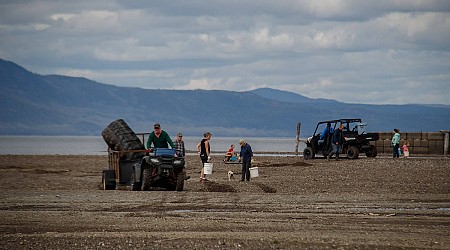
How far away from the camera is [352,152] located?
48.3 metres

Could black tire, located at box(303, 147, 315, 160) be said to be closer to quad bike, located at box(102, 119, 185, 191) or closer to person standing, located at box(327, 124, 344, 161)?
person standing, located at box(327, 124, 344, 161)

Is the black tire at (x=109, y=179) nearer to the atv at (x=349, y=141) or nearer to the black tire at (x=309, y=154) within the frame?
the atv at (x=349, y=141)

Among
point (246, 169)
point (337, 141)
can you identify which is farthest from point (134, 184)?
point (337, 141)

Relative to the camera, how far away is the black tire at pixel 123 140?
27184 mm

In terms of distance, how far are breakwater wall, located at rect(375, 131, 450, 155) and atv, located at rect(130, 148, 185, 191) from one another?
35337 mm

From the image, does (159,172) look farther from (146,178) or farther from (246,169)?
(246,169)

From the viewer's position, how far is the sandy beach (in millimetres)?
14031

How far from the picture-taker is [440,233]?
15242mm

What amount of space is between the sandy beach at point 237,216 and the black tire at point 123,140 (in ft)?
6.87

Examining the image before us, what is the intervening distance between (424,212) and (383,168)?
19.4 meters

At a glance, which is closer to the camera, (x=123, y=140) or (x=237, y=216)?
(x=237, y=216)

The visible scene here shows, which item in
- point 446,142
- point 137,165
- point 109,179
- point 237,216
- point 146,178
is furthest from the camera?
point 446,142

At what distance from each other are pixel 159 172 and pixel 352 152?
2438 centimetres

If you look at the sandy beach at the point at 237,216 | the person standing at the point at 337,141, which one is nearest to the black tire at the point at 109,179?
the sandy beach at the point at 237,216
